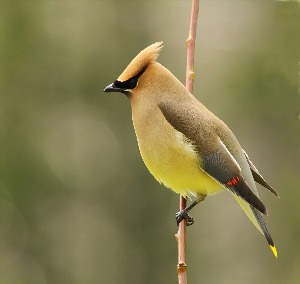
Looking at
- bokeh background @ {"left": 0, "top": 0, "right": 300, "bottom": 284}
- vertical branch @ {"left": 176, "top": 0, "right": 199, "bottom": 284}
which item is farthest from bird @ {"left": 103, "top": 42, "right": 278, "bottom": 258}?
bokeh background @ {"left": 0, "top": 0, "right": 300, "bottom": 284}

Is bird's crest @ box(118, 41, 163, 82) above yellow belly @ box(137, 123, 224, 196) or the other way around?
above

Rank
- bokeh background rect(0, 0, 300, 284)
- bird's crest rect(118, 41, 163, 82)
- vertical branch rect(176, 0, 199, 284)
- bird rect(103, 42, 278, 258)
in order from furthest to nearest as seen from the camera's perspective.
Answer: bokeh background rect(0, 0, 300, 284)
bird rect(103, 42, 278, 258)
bird's crest rect(118, 41, 163, 82)
vertical branch rect(176, 0, 199, 284)

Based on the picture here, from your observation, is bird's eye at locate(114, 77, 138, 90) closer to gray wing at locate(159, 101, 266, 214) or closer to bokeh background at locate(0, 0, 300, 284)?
gray wing at locate(159, 101, 266, 214)

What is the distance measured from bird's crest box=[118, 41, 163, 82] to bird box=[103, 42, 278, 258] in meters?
0.02

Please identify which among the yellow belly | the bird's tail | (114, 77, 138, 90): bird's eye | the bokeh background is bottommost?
the bird's tail

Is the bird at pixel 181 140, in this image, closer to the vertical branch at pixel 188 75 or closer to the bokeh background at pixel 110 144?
the vertical branch at pixel 188 75

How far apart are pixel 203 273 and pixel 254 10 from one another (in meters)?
3.93

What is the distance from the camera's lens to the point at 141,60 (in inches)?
108

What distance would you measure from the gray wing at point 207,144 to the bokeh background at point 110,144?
6.15 metres

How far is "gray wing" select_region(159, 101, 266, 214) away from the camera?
9.55 ft

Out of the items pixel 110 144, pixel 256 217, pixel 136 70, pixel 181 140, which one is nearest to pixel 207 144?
pixel 181 140

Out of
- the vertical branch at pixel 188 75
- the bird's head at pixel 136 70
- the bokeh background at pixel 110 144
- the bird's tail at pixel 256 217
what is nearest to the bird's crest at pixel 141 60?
the bird's head at pixel 136 70

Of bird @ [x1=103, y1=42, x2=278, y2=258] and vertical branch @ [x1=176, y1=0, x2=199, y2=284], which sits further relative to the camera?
bird @ [x1=103, y1=42, x2=278, y2=258]

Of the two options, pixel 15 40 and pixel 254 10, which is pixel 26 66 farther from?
pixel 254 10
